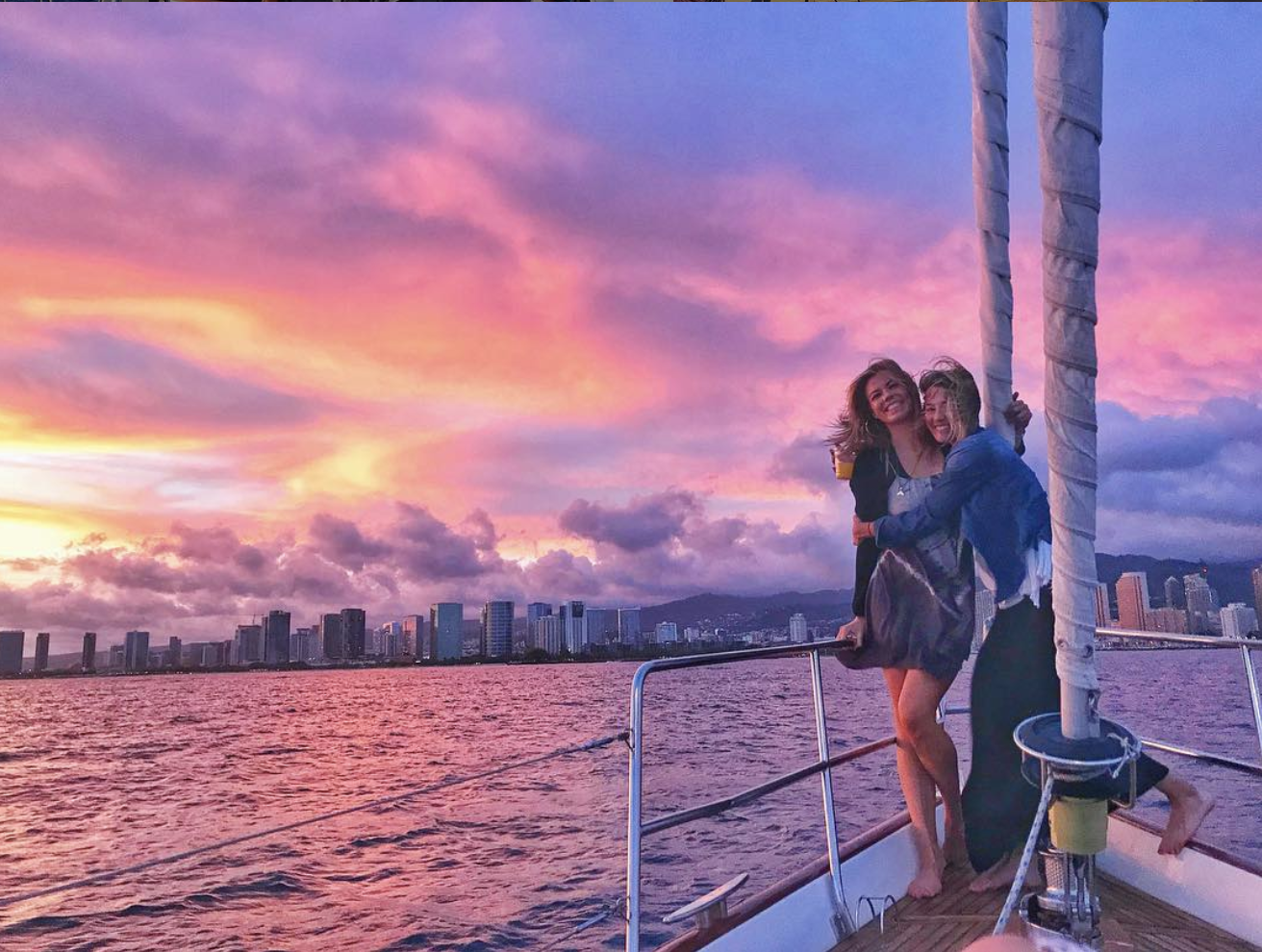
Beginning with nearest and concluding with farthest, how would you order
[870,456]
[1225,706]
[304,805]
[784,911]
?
[784,911] → [870,456] → [304,805] → [1225,706]

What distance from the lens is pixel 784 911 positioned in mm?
2582

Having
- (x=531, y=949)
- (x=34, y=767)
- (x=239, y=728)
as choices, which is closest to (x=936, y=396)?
(x=531, y=949)

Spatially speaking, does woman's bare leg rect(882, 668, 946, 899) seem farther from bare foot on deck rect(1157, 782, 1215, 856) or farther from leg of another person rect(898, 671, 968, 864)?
bare foot on deck rect(1157, 782, 1215, 856)

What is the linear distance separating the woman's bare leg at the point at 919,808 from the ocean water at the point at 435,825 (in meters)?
1.15

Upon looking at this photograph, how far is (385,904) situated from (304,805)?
10.9 m

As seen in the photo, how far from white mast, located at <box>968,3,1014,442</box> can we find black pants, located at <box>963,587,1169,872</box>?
705mm

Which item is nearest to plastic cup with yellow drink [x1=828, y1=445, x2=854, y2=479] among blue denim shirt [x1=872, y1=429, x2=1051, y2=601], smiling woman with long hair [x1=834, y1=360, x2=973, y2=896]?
smiling woman with long hair [x1=834, y1=360, x2=973, y2=896]

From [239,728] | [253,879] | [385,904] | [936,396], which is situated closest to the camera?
[936,396]

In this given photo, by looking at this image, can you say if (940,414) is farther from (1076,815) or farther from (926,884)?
(926,884)

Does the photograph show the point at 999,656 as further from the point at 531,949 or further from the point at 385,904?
the point at 385,904

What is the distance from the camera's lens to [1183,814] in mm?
2977

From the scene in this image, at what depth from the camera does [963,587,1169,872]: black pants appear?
291 centimetres

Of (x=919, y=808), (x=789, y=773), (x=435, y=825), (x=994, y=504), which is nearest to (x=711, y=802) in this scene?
(x=789, y=773)

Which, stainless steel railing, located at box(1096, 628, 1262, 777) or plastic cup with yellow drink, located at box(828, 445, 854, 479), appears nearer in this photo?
stainless steel railing, located at box(1096, 628, 1262, 777)
